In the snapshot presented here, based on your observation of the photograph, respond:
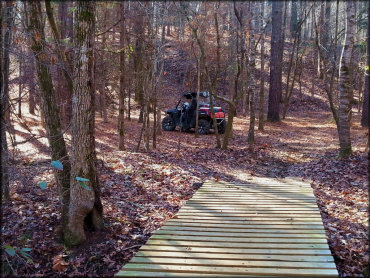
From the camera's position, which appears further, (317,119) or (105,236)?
(317,119)

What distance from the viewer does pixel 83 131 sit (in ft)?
15.4

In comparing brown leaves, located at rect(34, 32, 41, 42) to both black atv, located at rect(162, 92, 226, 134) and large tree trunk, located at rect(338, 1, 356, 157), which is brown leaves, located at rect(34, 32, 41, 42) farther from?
black atv, located at rect(162, 92, 226, 134)

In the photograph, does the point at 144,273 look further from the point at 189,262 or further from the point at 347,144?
the point at 347,144

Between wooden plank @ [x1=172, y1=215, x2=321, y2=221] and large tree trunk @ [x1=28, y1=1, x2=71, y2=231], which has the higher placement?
large tree trunk @ [x1=28, y1=1, x2=71, y2=231]

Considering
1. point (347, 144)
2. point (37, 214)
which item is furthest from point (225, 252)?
point (347, 144)

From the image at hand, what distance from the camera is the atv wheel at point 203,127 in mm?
16484

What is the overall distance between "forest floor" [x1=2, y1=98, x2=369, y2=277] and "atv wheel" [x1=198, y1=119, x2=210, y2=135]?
6.07ft

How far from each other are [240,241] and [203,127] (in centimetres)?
1249

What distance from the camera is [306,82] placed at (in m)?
31.7

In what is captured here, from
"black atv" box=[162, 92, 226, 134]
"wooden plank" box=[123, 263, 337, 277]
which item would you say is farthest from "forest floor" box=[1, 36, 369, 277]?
"black atv" box=[162, 92, 226, 134]

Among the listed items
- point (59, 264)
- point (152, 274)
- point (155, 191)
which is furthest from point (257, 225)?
point (155, 191)

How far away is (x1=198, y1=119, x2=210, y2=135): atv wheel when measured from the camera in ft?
54.1

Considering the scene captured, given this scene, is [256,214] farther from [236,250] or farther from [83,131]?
[83,131]

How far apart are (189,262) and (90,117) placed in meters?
2.32
